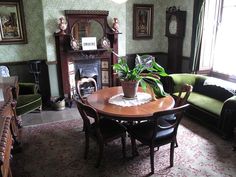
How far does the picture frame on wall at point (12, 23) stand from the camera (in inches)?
161

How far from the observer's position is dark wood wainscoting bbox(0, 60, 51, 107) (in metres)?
4.36

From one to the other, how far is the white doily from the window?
81.9 inches

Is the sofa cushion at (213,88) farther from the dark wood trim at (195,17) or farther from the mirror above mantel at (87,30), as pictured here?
the mirror above mantel at (87,30)

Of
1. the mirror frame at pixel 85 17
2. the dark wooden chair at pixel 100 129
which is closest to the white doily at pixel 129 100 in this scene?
the dark wooden chair at pixel 100 129

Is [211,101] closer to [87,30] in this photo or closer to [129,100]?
[129,100]

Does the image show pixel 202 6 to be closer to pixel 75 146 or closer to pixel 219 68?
pixel 219 68

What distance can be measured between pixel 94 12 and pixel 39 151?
2835 millimetres

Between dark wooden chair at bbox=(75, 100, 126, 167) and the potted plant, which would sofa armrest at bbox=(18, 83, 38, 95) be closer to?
dark wooden chair at bbox=(75, 100, 126, 167)

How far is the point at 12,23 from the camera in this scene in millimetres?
4184

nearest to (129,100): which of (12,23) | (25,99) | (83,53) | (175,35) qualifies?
(25,99)

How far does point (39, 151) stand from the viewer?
9.04 feet

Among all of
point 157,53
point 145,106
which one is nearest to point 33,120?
point 145,106

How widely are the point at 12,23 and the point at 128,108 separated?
3252 mm

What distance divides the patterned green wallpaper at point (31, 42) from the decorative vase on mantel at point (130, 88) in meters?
2.64
